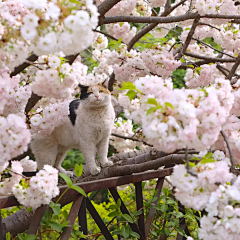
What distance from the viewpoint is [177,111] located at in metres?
1.32

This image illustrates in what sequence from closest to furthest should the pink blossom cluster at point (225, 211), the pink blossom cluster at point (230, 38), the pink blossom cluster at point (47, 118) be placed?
the pink blossom cluster at point (225, 211)
the pink blossom cluster at point (47, 118)
the pink blossom cluster at point (230, 38)

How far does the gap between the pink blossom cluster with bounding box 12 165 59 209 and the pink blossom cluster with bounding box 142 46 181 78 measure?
1.36 meters

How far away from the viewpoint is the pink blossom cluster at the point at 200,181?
1436 mm

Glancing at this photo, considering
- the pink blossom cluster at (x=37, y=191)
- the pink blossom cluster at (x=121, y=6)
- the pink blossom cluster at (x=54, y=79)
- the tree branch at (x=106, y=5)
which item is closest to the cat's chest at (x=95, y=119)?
the tree branch at (x=106, y=5)

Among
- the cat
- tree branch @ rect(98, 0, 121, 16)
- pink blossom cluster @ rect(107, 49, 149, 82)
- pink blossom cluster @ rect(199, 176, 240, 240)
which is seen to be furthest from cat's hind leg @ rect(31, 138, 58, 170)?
pink blossom cluster @ rect(199, 176, 240, 240)

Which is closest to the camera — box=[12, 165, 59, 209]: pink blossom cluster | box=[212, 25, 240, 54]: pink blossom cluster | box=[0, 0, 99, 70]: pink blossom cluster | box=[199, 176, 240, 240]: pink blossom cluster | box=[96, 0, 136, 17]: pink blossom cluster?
box=[0, 0, 99, 70]: pink blossom cluster

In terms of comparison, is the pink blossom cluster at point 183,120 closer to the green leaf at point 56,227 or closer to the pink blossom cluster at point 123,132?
the green leaf at point 56,227

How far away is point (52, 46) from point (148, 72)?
178 centimetres

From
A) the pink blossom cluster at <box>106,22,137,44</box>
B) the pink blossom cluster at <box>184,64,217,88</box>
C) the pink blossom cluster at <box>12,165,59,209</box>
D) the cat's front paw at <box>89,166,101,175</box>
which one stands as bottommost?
the pink blossom cluster at <box>12,165,59,209</box>

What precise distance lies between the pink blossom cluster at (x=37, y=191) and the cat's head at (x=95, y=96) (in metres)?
1.05

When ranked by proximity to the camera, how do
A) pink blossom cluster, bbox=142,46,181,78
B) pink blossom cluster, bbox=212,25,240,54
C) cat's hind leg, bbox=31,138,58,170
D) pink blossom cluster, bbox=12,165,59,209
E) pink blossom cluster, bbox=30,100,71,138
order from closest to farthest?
pink blossom cluster, bbox=12,165,59,209
pink blossom cluster, bbox=30,100,71,138
pink blossom cluster, bbox=142,46,181,78
cat's hind leg, bbox=31,138,58,170
pink blossom cluster, bbox=212,25,240,54

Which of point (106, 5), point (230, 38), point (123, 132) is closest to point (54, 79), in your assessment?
point (106, 5)

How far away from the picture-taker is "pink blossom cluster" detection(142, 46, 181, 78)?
Result: 107 inches

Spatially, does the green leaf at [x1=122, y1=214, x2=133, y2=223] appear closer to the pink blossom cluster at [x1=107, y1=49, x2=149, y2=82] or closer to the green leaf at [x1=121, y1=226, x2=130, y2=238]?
the green leaf at [x1=121, y1=226, x2=130, y2=238]
